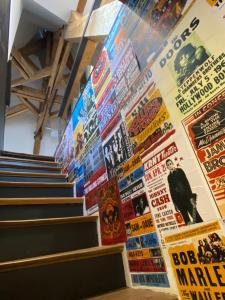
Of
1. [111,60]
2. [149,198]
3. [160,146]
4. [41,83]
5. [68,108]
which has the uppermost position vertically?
[41,83]

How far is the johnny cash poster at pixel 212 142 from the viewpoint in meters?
0.61

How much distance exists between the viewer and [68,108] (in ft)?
9.82

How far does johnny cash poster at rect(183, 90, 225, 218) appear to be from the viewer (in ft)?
2.01

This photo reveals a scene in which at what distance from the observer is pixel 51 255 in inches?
38.2

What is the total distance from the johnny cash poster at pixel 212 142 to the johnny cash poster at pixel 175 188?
3 cm

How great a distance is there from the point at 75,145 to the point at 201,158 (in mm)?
1478

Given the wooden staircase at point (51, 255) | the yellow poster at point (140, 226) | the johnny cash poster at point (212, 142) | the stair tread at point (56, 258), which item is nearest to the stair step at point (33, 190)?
the wooden staircase at point (51, 255)

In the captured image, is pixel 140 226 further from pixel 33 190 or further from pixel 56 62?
pixel 56 62

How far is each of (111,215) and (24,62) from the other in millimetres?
3310

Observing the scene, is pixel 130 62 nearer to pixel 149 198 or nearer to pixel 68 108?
pixel 149 198

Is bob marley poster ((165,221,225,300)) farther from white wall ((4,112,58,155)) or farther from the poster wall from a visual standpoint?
white wall ((4,112,58,155))

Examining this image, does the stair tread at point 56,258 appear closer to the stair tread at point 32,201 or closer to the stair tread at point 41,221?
the stair tread at point 41,221

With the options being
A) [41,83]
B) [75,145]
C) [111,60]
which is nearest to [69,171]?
[75,145]

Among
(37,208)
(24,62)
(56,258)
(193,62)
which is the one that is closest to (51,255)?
(56,258)
